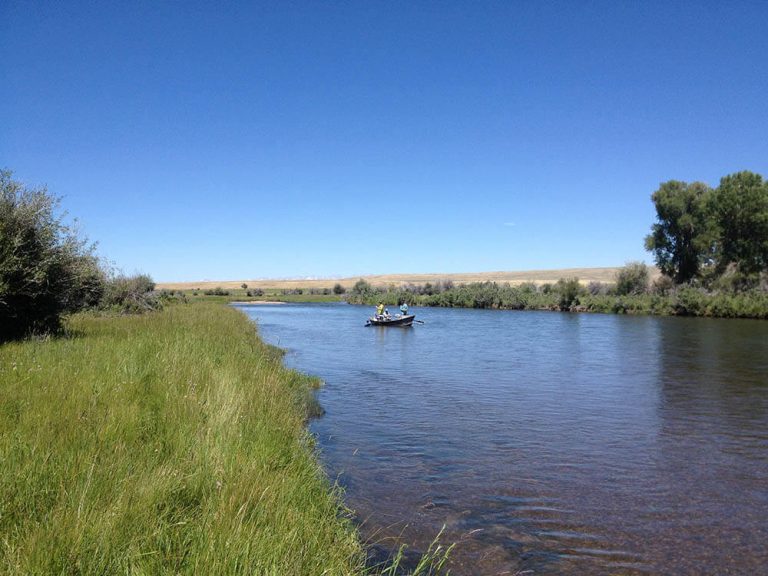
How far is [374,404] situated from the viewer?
15555 millimetres

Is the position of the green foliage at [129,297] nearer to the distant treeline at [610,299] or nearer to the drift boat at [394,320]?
the drift boat at [394,320]

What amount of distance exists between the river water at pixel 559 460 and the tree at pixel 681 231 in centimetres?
4312

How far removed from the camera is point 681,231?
211 ft

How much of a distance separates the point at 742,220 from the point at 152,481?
215 feet

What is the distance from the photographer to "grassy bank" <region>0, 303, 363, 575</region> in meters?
3.74

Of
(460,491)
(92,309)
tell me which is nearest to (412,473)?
(460,491)

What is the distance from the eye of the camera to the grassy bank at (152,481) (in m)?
3.74

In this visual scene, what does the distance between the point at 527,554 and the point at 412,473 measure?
10.1ft

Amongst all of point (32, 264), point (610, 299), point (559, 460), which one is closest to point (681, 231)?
point (610, 299)

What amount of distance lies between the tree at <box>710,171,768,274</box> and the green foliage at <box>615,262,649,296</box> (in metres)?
11.2

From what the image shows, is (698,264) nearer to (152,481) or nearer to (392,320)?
(392,320)

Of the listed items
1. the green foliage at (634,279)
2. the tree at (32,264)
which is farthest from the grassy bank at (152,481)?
the green foliage at (634,279)

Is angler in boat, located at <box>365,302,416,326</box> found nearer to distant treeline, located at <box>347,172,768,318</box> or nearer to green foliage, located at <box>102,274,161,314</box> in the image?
green foliage, located at <box>102,274,161,314</box>

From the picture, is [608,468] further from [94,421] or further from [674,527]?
[94,421]
